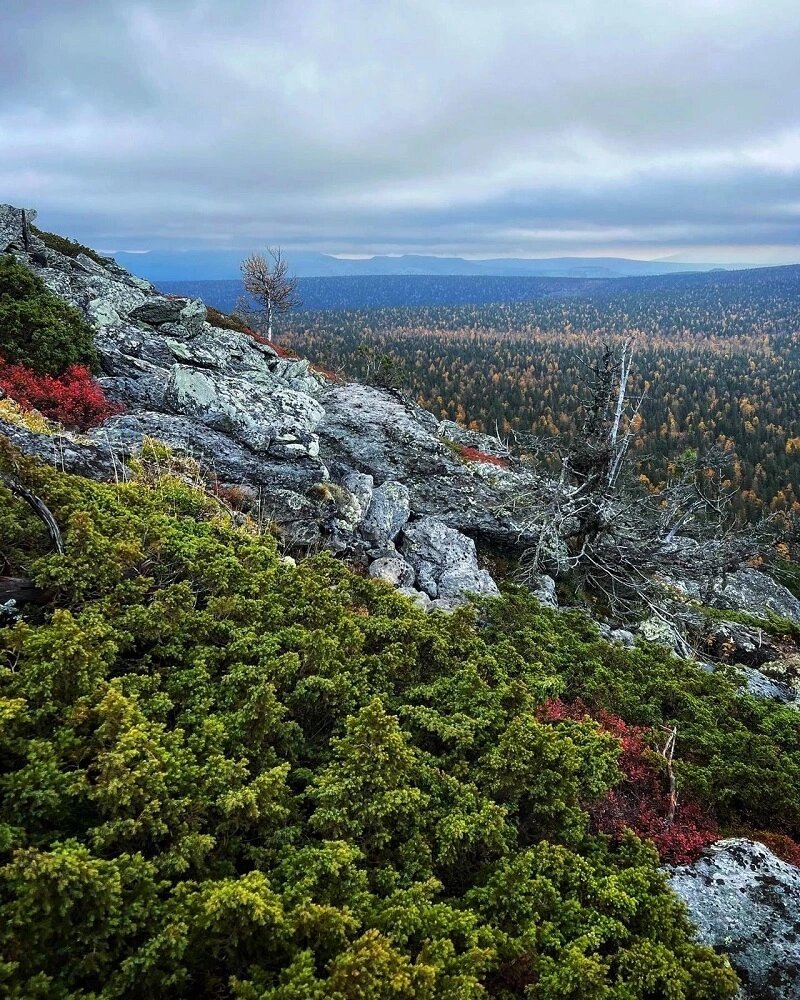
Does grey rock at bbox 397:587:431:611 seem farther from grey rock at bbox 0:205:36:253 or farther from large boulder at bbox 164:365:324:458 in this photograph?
grey rock at bbox 0:205:36:253

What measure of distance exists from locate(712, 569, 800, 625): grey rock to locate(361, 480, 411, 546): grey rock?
616 inches

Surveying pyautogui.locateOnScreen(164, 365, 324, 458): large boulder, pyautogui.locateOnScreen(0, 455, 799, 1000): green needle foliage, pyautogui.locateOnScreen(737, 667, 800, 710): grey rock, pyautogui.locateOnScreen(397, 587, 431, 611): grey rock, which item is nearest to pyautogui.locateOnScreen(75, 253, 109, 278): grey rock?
pyautogui.locateOnScreen(164, 365, 324, 458): large boulder

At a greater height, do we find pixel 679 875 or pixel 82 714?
pixel 82 714

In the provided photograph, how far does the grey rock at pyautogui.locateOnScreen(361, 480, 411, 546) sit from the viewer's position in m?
13.3

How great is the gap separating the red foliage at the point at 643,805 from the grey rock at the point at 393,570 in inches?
221

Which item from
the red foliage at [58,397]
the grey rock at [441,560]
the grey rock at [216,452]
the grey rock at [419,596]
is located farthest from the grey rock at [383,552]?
the red foliage at [58,397]

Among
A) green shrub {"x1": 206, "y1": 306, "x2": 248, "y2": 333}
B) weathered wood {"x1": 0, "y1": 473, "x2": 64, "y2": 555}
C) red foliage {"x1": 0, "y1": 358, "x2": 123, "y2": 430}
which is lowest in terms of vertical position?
weathered wood {"x1": 0, "y1": 473, "x2": 64, "y2": 555}

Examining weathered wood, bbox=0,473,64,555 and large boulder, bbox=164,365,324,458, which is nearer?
weathered wood, bbox=0,473,64,555

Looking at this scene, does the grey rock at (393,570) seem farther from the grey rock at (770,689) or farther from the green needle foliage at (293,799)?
the grey rock at (770,689)

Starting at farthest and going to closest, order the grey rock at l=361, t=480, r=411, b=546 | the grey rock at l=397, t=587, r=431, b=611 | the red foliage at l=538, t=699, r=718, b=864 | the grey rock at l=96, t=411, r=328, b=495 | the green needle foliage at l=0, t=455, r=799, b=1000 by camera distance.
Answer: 1. the grey rock at l=361, t=480, r=411, b=546
2. the grey rock at l=96, t=411, r=328, b=495
3. the grey rock at l=397, t=587, r=431, b=611
4. the red foliage at l=538, t=699, r=718, b=864
5. the green needle foliage at l=0, t=455, r=799, b=1000

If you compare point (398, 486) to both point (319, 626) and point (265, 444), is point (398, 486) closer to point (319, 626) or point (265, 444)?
point (265, 444)

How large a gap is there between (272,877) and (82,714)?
1.56m

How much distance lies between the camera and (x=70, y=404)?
13.3 metres

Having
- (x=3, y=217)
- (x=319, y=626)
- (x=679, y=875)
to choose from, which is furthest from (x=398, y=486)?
(x=3, y=217)
